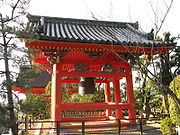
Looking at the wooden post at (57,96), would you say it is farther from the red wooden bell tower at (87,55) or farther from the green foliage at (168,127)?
the green foliage at (168,127)

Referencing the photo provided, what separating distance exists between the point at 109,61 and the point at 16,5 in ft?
17.0

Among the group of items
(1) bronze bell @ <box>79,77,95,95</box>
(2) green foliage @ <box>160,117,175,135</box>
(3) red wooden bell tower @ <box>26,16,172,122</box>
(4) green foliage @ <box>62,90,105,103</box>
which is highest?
(3) red wooden bell tower @ <box>26,16,172,122</box>

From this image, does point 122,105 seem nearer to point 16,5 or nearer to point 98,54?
Result: point 98,54

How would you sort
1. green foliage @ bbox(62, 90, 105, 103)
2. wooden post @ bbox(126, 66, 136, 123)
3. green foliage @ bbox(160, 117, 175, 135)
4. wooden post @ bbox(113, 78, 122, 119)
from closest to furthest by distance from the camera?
green foliage @ bbox(160, 117, 175, 135), wooden post @ bbox(126, 66, 136, 123), wooden post @ bbox(113, 78, 122, 119), green foliage @ bbox(62, 90, 105, 103)

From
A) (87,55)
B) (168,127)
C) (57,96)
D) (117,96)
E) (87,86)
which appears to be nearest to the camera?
(168,127)

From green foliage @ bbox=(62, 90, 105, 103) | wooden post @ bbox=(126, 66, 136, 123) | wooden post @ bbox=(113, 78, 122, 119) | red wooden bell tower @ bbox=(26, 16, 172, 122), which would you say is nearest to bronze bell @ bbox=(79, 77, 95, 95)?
red wooden bell tower @ bbox=(26, 16, 172, 122)

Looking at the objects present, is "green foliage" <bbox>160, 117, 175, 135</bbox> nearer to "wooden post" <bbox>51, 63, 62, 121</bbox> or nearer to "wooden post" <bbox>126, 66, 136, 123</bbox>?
"wooden post" <bbox>126, 66, 136, 123</bbox>

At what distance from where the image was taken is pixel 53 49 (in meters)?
7.75

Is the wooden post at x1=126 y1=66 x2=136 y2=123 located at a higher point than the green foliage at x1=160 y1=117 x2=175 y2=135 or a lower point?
higher

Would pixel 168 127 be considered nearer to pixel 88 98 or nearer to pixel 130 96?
pixel 130 96

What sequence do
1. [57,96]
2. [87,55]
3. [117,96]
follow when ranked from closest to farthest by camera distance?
[57,96] < [87,55] < [117,96]

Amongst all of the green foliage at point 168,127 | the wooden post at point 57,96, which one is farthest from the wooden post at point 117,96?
the wooden post at point 57,96

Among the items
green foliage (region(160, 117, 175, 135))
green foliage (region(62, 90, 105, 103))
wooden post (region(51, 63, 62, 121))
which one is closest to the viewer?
green foliage (region(160, 117, 175, 135))

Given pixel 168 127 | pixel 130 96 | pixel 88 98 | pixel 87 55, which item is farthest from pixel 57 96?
pixel 88 98
